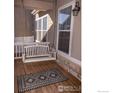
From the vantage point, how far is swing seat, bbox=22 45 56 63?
12.7ft

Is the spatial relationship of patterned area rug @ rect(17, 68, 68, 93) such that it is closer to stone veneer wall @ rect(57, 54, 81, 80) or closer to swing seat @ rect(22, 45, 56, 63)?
stone veneer wall @ rect(57, 54, 81, 80)

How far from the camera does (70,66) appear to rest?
11.4 ft

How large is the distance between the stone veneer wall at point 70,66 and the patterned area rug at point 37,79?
32 centimetres

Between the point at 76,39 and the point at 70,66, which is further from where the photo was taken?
the point at 70,66

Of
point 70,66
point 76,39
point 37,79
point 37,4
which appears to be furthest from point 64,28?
point 37,79

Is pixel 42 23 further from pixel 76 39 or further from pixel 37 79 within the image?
pixel 37 79

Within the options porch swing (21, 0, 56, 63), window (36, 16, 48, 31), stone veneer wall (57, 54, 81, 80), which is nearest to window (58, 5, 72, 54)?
stone veneer wall (57, 54, 81, 80)

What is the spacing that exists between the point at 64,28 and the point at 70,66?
52.6 inches

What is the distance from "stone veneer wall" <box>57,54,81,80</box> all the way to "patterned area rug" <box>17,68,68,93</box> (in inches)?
12.7

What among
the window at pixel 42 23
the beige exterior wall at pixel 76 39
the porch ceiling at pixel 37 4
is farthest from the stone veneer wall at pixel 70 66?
the porch ceiling at pixel 37 4
